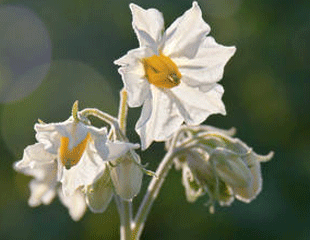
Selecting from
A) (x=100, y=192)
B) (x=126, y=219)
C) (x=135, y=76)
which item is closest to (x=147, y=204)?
(x=126, y=219)

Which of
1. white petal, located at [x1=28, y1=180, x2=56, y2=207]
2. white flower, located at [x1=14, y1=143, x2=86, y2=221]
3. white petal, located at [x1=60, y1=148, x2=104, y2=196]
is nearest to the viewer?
white petal, located at [x1=60, y1=148, x2=104, y2=196]

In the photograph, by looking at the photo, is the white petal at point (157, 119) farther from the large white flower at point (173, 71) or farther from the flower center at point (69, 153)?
the flower center at point (69, 153)

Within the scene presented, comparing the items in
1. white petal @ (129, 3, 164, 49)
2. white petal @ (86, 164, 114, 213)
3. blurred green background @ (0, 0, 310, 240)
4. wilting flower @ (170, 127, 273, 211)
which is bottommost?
blurred green background @ (0, 0, 310, 240)

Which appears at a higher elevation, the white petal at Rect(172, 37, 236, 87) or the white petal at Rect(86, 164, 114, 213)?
the white petal at Rect(172, 37, 236, 87)

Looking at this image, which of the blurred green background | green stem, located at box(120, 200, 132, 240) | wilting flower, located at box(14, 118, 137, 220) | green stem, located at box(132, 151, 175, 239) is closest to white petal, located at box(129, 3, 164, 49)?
wilting flower, located at box(14, 118, 137, 220)

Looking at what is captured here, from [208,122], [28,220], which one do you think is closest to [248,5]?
[208,122]

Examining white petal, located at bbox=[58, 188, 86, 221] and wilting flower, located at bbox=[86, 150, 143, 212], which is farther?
white petal, located at bbox=[58, 188, 86, 221]

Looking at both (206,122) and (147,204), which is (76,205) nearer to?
(147,204)

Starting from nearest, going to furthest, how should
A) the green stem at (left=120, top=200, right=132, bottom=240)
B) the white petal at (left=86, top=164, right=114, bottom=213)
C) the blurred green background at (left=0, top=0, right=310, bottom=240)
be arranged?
the white petal at (left=86, top=164, right=114, bottom=213)
the green stem at (left=120, top=200, right=132, bottom=240)
the blurred green background at (left=0, top=0, right=310, bottom=240)

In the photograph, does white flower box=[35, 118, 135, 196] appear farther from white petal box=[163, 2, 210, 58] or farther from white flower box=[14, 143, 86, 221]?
white flower box=[14, 143, 86, 221]
